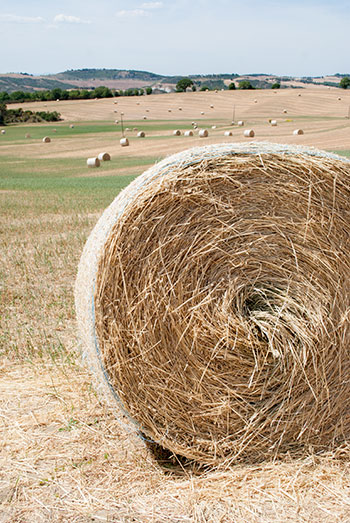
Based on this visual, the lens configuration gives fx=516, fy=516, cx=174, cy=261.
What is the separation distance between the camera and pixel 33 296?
243 inches

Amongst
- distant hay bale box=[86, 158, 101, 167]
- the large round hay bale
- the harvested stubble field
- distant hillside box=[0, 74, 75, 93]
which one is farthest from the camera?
distant hillside box=[0, 74, 75, 93]

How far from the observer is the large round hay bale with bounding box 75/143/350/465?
3072mm

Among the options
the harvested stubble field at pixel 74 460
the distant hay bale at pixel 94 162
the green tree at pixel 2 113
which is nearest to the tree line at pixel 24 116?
the green tree at pixel 2 113

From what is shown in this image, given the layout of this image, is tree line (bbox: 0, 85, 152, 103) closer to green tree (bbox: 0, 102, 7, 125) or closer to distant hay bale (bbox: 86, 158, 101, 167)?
green tree (bbox: 0, 102, 7, 125)

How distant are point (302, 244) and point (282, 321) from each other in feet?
1.65

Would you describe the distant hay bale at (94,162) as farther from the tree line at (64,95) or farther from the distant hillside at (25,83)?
the distant hillside at (25,83)

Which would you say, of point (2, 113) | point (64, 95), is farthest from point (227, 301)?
point (64, 95)

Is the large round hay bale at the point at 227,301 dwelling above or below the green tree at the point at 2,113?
above

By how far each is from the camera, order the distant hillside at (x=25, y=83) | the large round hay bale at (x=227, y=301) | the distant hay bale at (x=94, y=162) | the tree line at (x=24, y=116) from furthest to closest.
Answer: the distant hillside at (x=25, y=83) → the tree line at (x=24, y=116) → the distant hay bale at (x=94, y=162) → the large round hay bale at (x=227, y=301)

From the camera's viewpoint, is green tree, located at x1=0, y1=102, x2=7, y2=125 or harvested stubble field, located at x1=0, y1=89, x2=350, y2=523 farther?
green tree, located at x1=0, y1=102, x2=7, y2=125

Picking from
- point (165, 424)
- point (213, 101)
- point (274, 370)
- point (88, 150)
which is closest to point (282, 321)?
point (274, 370)

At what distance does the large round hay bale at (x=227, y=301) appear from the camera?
3072 millimetres

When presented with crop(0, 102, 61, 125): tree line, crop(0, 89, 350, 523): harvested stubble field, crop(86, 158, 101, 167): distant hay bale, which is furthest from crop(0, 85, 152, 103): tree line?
crop(0, 89, 350, 523): harvested stubble field

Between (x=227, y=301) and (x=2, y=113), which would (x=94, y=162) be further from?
(x=2, y=113)
